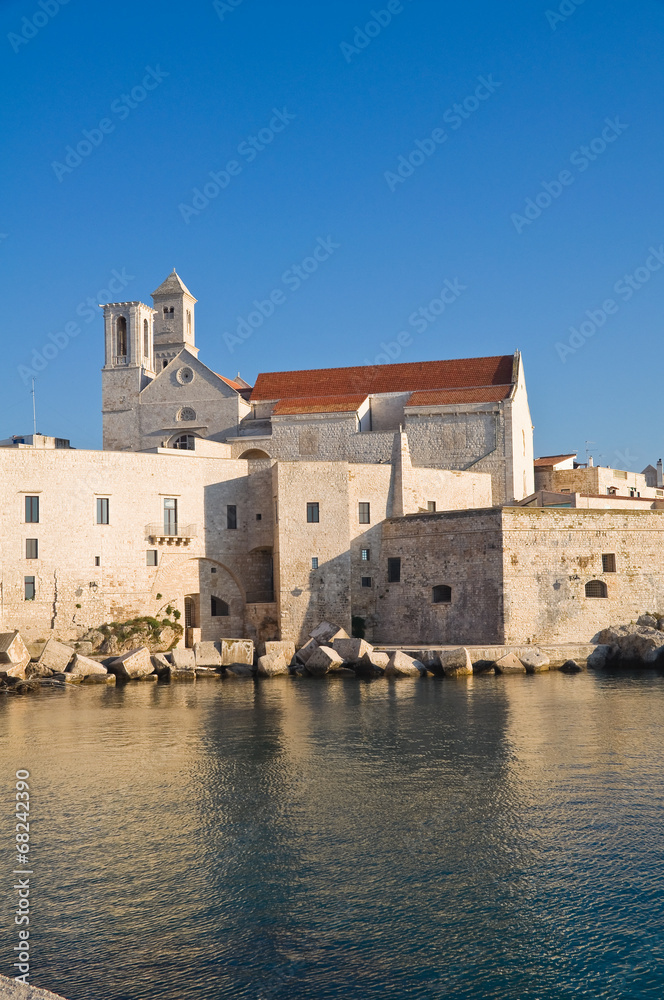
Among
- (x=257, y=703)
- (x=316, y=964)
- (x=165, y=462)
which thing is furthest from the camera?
(x=165, y=462)

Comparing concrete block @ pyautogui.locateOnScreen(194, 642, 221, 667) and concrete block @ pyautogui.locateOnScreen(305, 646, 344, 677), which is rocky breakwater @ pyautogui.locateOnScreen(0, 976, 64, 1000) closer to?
concrete block @ pyautogui.locateOnScreen(305, 646, 344, 677)

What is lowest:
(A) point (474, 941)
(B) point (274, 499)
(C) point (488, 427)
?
(A) point (474, 941)

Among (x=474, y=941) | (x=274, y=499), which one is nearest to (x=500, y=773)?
(x=474, y=941)

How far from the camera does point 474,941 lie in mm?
9203

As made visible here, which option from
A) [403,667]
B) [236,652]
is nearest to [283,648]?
[236,652]

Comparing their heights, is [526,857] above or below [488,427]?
below

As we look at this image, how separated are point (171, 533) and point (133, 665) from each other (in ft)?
21.0

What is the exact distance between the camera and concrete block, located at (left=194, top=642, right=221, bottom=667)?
104ft

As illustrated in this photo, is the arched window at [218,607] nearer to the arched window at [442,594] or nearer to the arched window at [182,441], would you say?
the arched window at [442,594]

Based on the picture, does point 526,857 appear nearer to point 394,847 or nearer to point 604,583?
point 394,847

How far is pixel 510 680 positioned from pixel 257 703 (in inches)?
329

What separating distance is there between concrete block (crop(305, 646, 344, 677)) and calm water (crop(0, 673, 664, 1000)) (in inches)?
361

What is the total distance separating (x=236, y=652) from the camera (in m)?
32.1

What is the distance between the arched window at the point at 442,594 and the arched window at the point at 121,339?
22195 millimetres
